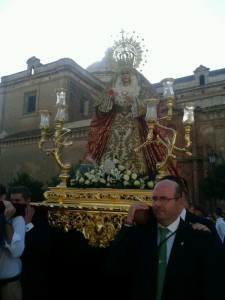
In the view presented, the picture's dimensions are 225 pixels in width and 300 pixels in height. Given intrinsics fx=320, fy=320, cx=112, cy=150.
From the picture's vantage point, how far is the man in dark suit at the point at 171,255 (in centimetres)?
225

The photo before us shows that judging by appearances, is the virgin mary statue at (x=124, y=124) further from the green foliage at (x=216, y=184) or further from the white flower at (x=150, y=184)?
the green foliage at (x=216, y=184)

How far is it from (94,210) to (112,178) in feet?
3.19

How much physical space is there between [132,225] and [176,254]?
43cm

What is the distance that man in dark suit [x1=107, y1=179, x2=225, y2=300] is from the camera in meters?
2.25

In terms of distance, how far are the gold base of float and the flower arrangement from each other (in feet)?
0.93

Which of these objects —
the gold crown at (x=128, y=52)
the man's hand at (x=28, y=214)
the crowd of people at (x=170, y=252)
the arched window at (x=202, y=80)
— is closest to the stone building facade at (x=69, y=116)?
the arched window at (x=202, y=80)

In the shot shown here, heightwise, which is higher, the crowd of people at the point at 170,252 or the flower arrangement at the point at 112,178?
the flower arrangement at the point at 112,178

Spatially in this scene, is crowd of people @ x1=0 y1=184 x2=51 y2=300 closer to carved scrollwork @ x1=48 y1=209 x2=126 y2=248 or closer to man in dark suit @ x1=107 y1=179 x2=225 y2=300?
carved scrollwork @ x1=48 y1=209 x2=126 y2=248

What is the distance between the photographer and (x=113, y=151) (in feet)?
21.4

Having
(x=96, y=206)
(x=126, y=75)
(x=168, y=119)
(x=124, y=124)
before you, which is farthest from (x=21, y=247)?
(x=126, y=75)

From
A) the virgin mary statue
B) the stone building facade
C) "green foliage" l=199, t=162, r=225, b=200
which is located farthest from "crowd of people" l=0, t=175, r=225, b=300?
the stone building facade

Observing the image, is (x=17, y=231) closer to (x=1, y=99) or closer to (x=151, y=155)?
(x=151, y=155)

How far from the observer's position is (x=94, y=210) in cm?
468

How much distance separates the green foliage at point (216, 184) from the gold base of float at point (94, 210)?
613 inches
